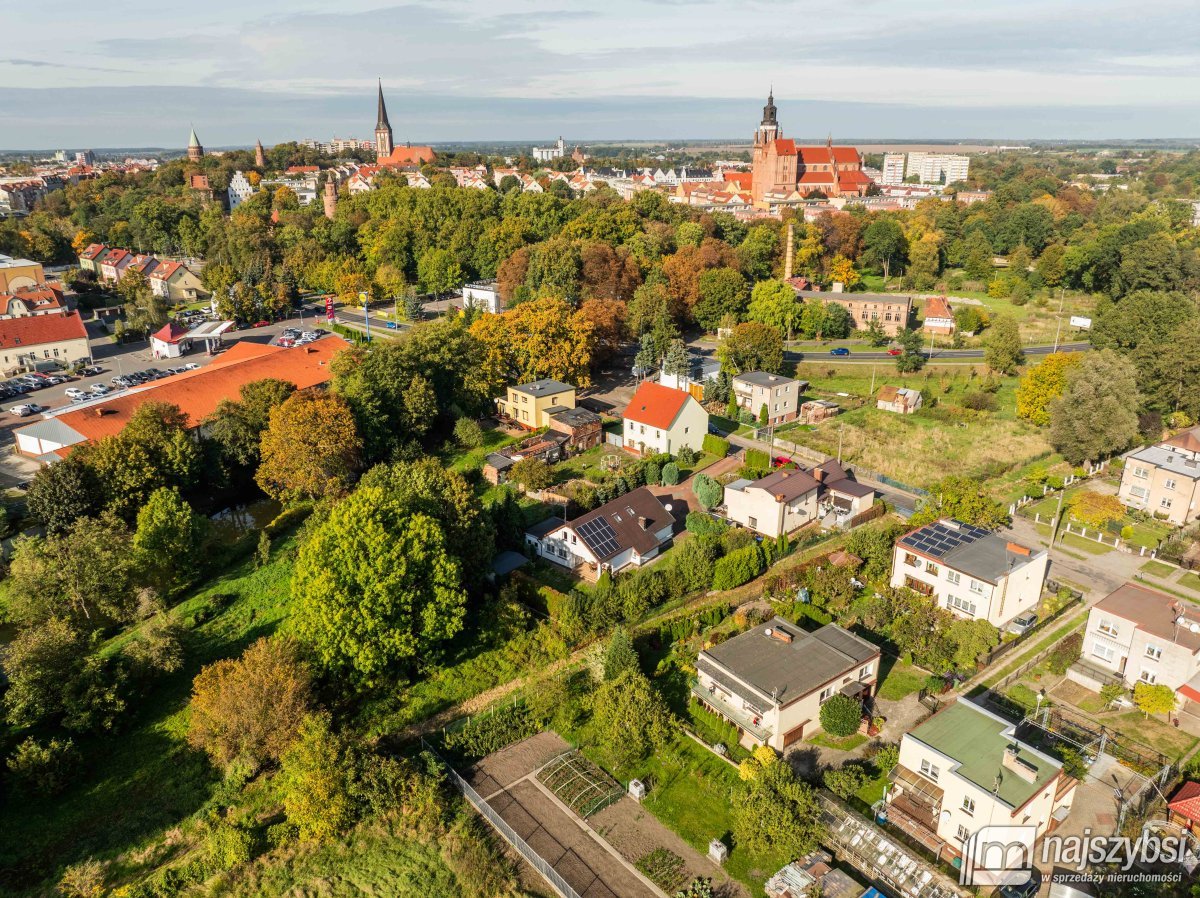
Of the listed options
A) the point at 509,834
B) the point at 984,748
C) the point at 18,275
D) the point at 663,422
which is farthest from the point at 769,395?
the point at 18,275

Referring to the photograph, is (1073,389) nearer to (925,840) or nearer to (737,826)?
(925,840)

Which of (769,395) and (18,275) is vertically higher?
(18,275)

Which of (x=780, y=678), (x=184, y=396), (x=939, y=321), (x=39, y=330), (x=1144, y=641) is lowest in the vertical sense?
(x=1144, y=641)

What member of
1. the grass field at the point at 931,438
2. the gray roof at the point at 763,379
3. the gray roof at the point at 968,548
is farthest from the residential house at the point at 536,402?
the gray roof at the point at 968,548

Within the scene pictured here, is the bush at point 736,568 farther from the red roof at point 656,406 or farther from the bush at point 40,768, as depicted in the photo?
the bush at point 40,768

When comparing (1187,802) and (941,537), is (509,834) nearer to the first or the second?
(1187,802)

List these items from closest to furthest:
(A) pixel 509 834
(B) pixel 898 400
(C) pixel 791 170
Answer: (A) pixel 509 834 → (B) pixel 898 400 → (C) pixel 791 170

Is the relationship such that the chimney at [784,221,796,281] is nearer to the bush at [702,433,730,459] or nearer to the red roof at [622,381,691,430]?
the bush at [702,433,730,459]

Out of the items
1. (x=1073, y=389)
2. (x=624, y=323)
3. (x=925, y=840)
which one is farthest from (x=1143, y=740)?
(x=624, y=323)

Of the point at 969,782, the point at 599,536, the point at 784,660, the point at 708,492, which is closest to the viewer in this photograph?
the point at 969,782
